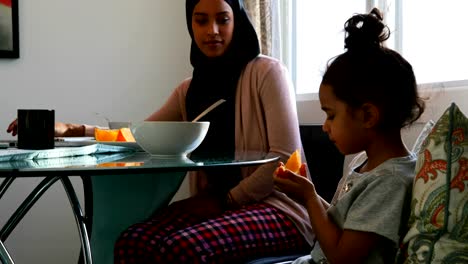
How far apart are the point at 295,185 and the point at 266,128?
66cm

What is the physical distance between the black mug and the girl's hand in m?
0.54

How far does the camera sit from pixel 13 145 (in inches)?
60.3

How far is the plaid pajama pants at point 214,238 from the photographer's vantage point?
4.70 ft

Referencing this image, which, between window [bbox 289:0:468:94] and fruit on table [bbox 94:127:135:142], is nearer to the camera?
fruit on table [bbox 94:127:135:142]

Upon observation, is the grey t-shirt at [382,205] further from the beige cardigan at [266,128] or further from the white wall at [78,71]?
the white wall at [78,71]

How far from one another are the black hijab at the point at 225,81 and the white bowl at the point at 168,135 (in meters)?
0.52

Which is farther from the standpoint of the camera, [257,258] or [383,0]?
[383,0]

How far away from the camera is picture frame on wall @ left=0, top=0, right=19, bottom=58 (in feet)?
9.65

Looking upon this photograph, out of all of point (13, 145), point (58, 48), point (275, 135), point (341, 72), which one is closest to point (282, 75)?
point (275, 135)

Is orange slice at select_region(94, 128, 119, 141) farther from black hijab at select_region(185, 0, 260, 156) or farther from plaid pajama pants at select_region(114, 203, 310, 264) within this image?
black hijab at select_region(185, 0, 260, 156)

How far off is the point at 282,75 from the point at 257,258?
634 mm

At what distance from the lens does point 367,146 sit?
1206mm

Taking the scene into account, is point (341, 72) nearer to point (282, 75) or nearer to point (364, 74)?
point (364, 74)

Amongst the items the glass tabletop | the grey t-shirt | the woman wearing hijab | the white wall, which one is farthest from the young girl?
the white wall
